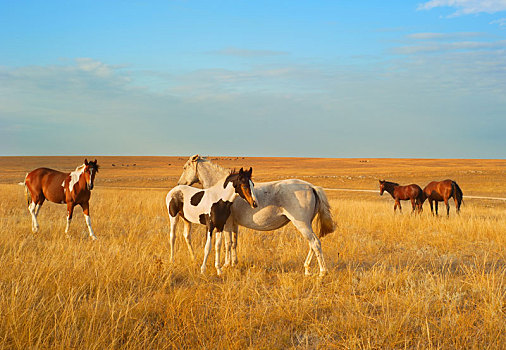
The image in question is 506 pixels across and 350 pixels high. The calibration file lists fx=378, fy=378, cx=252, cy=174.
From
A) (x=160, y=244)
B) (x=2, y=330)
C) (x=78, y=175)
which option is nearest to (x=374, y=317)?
(x=2, y=330)

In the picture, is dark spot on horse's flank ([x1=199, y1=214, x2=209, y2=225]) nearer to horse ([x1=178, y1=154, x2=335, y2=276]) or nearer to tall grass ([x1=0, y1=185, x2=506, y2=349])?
horse ([x1=178, y1=154, x2=335, y2=276])

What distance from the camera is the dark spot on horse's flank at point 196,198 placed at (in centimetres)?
739

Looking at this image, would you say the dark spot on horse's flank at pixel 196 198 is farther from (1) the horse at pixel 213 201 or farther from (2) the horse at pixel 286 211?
(2) the horse at pixel 286 211

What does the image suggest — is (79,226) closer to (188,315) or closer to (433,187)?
(188,315)

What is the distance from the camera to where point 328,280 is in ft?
21.5

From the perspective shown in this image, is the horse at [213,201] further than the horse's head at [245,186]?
Yes

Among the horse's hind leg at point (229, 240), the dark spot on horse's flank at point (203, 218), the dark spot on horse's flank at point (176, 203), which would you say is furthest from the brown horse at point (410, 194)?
the dark spot on horse's flank at point (203, 218)

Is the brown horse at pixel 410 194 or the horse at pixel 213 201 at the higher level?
the horse at pixel 213 201

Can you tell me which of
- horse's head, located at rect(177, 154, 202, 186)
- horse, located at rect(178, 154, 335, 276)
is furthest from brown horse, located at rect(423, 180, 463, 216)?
horse's head, located at rect(177, 154, 202, 186)

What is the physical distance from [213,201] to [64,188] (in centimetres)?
635

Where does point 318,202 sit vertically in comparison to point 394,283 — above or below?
above

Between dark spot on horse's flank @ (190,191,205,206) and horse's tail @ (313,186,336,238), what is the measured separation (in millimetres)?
2207

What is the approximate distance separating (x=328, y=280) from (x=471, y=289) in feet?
7.27

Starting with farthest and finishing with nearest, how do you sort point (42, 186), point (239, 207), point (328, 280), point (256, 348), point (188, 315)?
point (42, 186), point (239, 207), point (328, 280), point (188, 315), point (256, 348)
